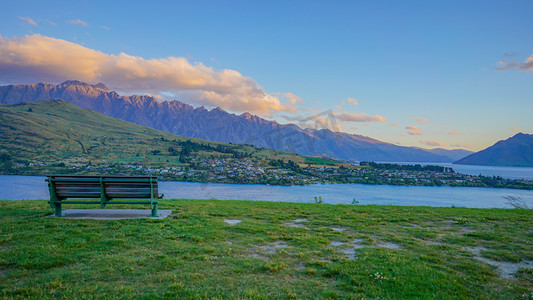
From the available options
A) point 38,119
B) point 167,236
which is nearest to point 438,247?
point 167,236

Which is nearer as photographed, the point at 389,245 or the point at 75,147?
the point at 389,245

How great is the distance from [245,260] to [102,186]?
648 centimetres

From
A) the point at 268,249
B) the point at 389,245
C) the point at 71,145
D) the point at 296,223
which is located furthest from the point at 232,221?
the point at 71,145

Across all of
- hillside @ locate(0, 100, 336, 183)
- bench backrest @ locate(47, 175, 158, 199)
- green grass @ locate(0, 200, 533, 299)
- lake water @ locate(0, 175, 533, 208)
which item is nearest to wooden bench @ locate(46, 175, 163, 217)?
bench backrest @ locate(47, 175, 158, 199)

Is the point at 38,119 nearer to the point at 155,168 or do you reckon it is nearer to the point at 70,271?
the point at 155,168

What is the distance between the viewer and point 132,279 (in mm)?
5191

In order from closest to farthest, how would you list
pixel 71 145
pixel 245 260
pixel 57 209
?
pixel 245 260 → pixel 57 209 → pixel 71 145

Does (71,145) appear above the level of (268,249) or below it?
above

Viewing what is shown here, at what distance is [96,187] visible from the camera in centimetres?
998

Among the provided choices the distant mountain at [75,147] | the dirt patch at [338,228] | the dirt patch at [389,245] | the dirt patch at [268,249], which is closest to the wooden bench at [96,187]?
the dirt patch at [268,249]

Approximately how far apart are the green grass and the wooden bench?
89 cm

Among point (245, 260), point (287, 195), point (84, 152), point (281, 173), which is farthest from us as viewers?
point (84, 152)

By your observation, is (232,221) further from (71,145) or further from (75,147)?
(71,145)

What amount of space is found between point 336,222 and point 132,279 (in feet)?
25.6
